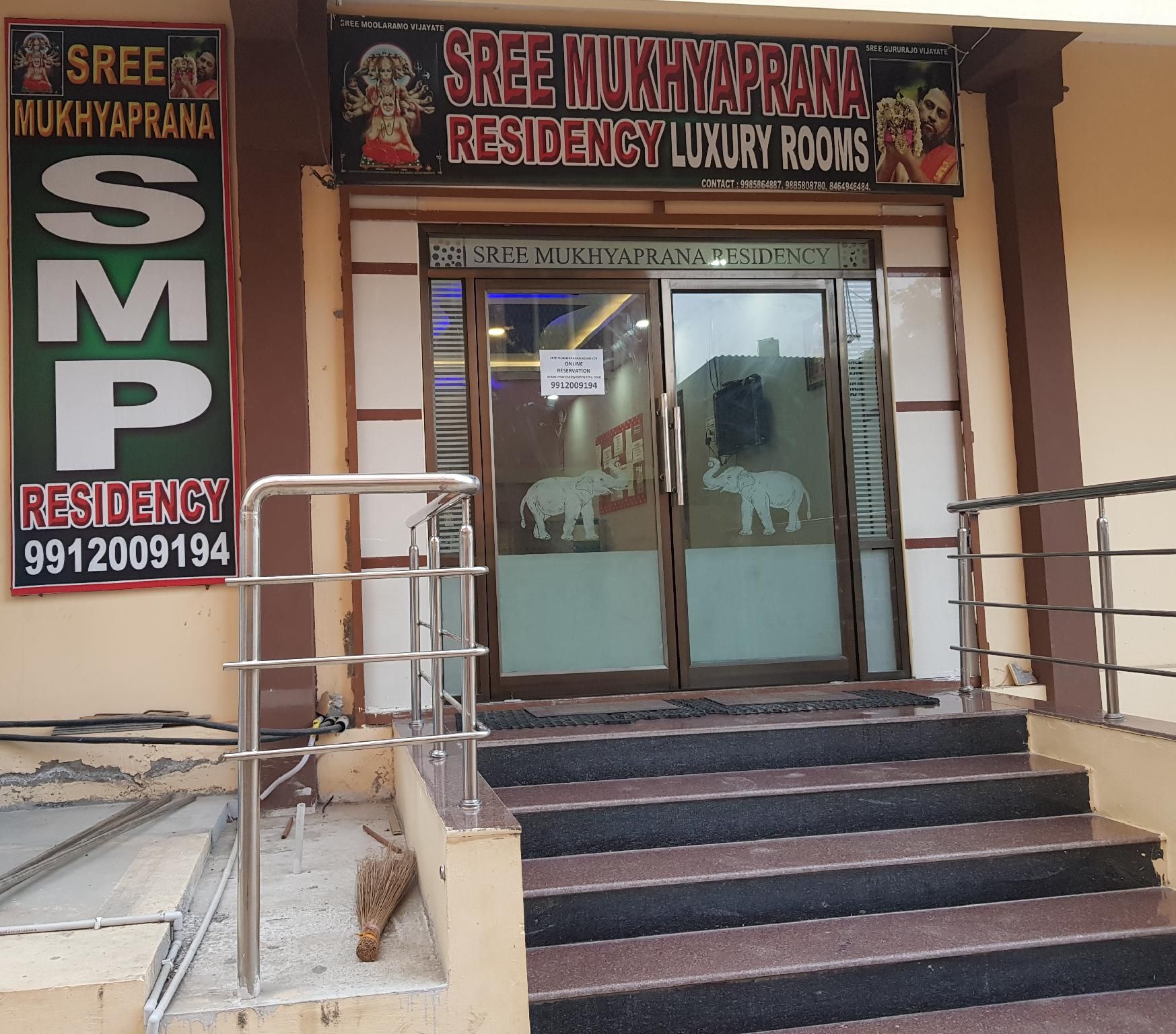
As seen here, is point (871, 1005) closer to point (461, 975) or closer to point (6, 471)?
point (461, 975)

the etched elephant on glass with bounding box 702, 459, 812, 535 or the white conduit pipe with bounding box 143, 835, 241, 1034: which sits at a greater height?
the etched elephant on glass with bounding box 702, 459, 812, 535

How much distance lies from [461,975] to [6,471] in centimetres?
325

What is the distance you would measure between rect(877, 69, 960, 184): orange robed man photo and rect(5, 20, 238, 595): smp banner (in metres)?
3.23

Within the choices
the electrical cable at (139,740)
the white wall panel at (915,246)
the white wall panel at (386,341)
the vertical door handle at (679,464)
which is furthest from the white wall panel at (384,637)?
the white wall panel at (915,246)

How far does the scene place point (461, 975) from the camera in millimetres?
2291

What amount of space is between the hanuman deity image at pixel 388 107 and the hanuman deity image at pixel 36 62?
1.28 m

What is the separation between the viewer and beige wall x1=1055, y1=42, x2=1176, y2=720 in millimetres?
5191

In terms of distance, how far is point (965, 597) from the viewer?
4277 mm

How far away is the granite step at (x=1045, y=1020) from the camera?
256cm

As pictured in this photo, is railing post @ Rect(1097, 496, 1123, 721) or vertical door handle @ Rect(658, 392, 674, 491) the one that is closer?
railing post @ Rect(1097, 496, 1123, 721)

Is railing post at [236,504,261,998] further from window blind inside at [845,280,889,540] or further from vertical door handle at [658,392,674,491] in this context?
window blind inside at [845,280,889,540]

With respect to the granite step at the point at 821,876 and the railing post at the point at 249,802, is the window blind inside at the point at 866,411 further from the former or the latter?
the railing post at the point at 249,802

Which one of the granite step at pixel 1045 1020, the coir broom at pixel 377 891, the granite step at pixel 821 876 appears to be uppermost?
the coir broom at pixel 377 891

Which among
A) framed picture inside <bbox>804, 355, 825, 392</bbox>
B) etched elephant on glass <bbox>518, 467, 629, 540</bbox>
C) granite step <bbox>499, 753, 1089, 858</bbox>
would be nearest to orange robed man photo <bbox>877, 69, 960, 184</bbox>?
framed picture inside <bbox>804, 355, 825, 392</bbox>
